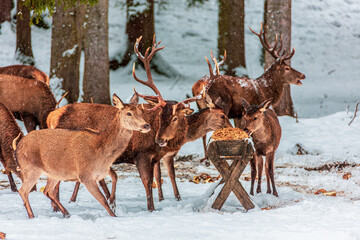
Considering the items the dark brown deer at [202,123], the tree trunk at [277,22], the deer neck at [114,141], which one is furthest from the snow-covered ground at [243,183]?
the tree trunk at [277,22]

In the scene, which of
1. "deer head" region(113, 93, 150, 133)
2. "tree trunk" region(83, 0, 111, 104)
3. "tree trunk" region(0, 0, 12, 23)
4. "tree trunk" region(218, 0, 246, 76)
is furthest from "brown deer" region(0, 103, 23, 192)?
"tree trunk" region(0, 0, 12, 23)

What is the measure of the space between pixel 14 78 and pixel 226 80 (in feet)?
13.0

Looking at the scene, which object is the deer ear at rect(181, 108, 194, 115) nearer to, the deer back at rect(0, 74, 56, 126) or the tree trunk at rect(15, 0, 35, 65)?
the deer back at rect(0, 74, 56, 126)

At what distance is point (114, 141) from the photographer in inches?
228

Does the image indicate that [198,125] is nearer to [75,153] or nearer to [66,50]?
[75,153]

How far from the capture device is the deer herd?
5.71 meters

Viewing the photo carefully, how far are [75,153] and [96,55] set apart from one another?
7.31 metres

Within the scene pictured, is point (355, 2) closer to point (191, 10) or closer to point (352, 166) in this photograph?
point (191, 10)

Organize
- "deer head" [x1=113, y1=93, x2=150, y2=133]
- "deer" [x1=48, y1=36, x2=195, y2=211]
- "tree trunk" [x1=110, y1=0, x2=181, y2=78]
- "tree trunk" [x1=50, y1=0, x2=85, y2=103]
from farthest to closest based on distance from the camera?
"tree trunk" [x1=110, y1=0, x2=181, y2=78] → "tree trunk" [x1=50, y1=0, x2=85, y2=103] → "deer" [x1=48, y1=36, x2=195, y2=211] → "deer head" [x1=113, y1=93, x2=150, y2=133]

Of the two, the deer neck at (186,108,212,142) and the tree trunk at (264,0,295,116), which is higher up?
the tree trunk at (264,0,295,116)

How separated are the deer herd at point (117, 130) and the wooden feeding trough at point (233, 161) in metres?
0.76

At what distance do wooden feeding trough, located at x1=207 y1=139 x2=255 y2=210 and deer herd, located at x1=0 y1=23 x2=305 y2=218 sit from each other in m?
0.76

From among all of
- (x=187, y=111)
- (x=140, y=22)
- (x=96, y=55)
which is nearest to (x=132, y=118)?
(x=187, y=111)

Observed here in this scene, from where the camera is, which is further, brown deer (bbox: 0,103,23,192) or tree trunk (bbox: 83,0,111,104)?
tree trunk (bbox: 83,0,111,104)
